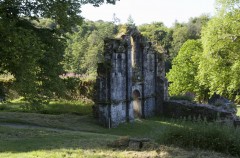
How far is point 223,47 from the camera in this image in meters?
29.7

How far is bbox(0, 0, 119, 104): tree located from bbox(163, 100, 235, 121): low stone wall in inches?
622

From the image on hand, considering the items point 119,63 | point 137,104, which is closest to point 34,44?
point 119,63

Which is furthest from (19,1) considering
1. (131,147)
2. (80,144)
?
(131,147)

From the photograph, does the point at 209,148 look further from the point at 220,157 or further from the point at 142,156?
the point at 142,156

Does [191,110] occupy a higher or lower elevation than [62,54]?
lower

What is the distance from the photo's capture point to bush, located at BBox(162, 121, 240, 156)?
35.3 feet

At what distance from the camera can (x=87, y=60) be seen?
69500mm

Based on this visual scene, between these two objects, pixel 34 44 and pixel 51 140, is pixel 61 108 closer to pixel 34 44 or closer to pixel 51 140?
pixel 34 44

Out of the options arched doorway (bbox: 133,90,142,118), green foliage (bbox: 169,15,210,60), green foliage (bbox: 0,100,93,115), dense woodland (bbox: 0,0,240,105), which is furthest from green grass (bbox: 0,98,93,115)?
green foliage (bbox: 169,15,210,60)

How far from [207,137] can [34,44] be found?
8.03 metres

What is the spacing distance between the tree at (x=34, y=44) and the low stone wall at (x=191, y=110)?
15794 mm

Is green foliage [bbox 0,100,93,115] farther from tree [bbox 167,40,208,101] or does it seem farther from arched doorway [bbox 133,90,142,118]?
tree [bbox 167,40,208,101]

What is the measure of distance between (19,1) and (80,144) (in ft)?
26.3

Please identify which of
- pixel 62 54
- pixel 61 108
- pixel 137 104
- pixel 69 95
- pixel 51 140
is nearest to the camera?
pixel 51 140
